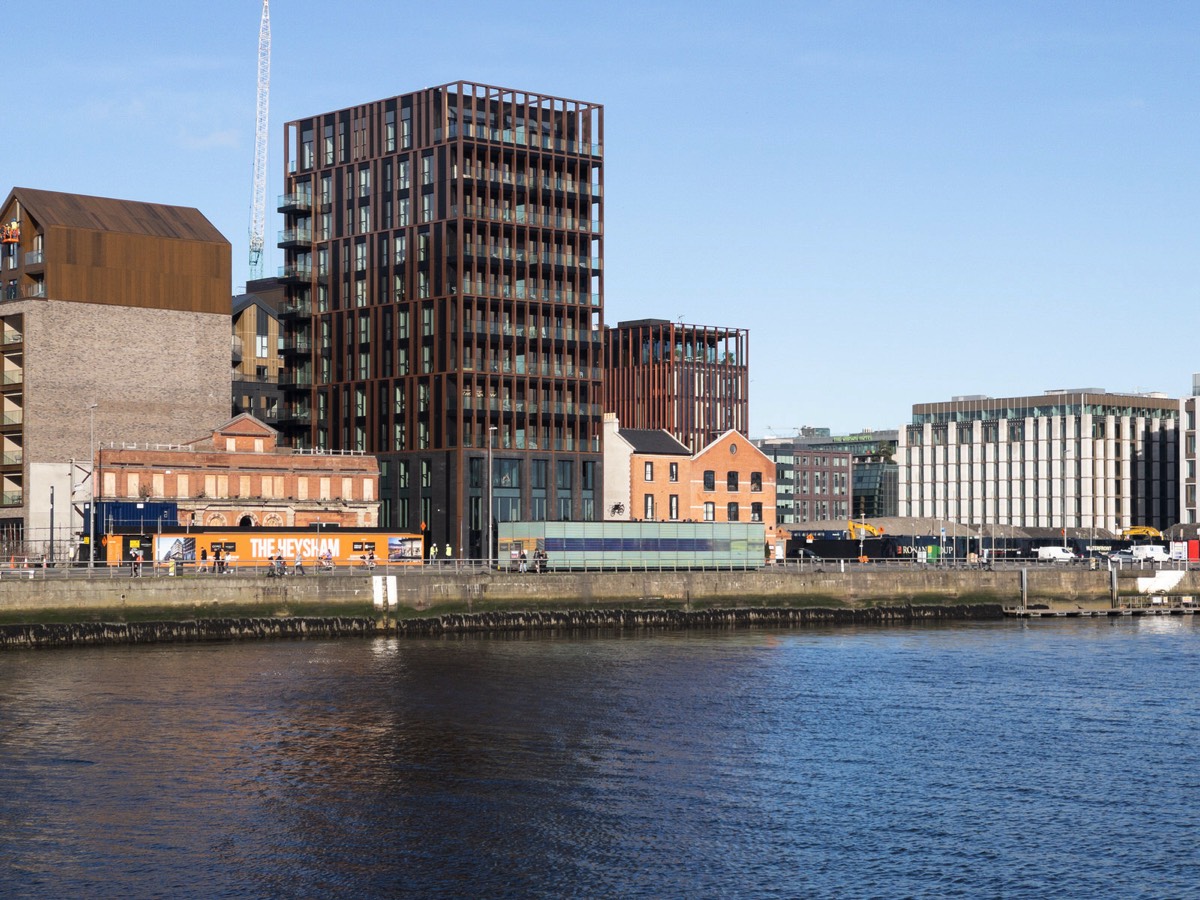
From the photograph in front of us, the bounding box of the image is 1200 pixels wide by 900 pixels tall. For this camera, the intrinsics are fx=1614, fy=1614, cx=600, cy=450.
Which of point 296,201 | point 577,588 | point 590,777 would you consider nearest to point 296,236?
point 296,201

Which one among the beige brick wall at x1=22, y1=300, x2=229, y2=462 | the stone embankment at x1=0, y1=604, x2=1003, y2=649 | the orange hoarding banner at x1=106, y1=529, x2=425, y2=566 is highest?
the beige brick wall at x1=22, y1=300, x2=229, y2=462

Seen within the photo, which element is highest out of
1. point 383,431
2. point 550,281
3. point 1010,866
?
point 550,281

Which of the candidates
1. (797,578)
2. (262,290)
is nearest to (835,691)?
(797,578)

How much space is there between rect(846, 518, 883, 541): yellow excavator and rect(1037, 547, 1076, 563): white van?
18.3 meters

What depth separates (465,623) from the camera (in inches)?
4365

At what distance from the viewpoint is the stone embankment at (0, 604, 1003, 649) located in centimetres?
9612

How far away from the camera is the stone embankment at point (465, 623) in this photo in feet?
315

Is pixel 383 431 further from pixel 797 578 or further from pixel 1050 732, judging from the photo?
pixel 1050 732

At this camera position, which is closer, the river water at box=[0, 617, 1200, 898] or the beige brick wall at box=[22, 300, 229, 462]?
the river water at box=[0, 617, 1200, 898]

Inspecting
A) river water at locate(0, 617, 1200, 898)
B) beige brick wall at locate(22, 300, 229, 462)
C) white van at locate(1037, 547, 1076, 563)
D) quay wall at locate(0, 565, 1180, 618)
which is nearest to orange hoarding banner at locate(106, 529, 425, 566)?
quay wall at locate(0, 565, 1180, 618)

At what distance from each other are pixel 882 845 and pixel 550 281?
114716 millimetres

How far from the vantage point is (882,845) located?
46875 mm

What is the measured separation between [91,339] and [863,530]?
8705cm

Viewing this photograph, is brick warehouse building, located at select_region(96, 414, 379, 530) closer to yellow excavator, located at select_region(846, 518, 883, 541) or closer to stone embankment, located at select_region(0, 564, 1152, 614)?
stone embankment, located at select_region(0, 564, 1152, 614)
